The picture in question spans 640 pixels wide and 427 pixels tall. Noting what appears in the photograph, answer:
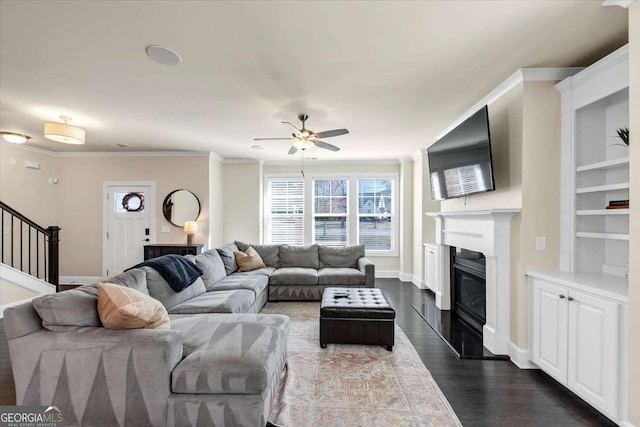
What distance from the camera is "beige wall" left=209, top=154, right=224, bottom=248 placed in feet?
19.6

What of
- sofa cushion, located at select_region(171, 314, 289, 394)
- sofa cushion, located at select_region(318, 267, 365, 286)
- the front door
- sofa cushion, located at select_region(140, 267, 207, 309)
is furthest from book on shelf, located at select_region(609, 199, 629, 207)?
the front door

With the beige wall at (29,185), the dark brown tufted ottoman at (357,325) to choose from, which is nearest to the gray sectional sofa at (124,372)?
the dark brown tufted ottoman at (357,325)

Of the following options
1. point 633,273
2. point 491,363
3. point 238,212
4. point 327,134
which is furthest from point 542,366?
point 238,212

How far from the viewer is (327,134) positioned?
329 cm

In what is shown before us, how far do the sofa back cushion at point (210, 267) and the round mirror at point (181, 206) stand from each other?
1731mm

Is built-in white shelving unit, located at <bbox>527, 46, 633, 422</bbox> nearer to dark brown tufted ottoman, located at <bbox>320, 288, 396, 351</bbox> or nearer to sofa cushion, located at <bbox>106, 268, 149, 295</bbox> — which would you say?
dark brown tufted ottoman, located at <bbox>320, 288, 396, 351</bbox>

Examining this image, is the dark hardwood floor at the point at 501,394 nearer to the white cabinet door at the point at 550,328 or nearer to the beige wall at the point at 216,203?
the white cabinet door at the point at 550,328

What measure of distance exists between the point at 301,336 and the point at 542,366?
89.3 inches

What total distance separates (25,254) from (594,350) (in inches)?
306

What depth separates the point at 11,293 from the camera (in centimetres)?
409

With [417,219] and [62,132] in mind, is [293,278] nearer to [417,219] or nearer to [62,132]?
[417,219]

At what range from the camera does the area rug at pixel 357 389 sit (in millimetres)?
1974

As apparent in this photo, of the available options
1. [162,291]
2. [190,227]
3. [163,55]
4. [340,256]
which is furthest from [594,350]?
[190,227]

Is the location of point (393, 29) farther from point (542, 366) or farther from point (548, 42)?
A: point (542, 366)
